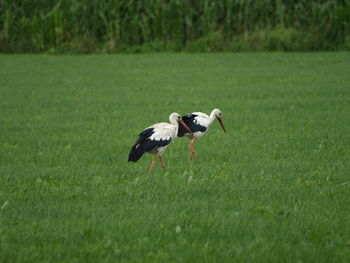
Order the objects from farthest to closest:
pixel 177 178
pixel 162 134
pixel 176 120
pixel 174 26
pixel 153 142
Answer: pixel 174 26 < pixel 176 120 < pixel 162 134 < pixel 153 142 < pixel 177 178

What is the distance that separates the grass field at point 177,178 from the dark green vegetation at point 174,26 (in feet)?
38.2

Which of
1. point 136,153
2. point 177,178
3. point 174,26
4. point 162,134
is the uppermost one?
point 162,134

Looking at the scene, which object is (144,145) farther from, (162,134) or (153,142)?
(162,134)

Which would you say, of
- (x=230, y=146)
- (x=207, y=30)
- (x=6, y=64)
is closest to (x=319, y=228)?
(x=230, y=146)

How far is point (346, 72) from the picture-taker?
2214cm

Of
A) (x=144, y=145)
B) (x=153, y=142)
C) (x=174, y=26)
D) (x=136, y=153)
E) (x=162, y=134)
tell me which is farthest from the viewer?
(x=174, y=26)

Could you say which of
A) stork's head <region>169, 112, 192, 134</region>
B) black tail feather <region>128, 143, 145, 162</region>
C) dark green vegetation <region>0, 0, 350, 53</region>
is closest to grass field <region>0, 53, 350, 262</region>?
black tail feather <region>128, 143, 145, 162</region>

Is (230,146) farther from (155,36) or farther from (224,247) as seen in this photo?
(155,36)

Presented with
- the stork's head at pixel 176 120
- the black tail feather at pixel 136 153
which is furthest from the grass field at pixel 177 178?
the stork's head at pixel 176 120

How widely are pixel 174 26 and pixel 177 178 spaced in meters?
23.8

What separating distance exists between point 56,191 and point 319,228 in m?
2.95

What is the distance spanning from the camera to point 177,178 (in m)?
8.59

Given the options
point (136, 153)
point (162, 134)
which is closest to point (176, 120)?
point (162, 134)

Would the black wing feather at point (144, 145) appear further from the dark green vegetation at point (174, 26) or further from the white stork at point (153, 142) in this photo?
the dark green vegetation at point (174, 26)
